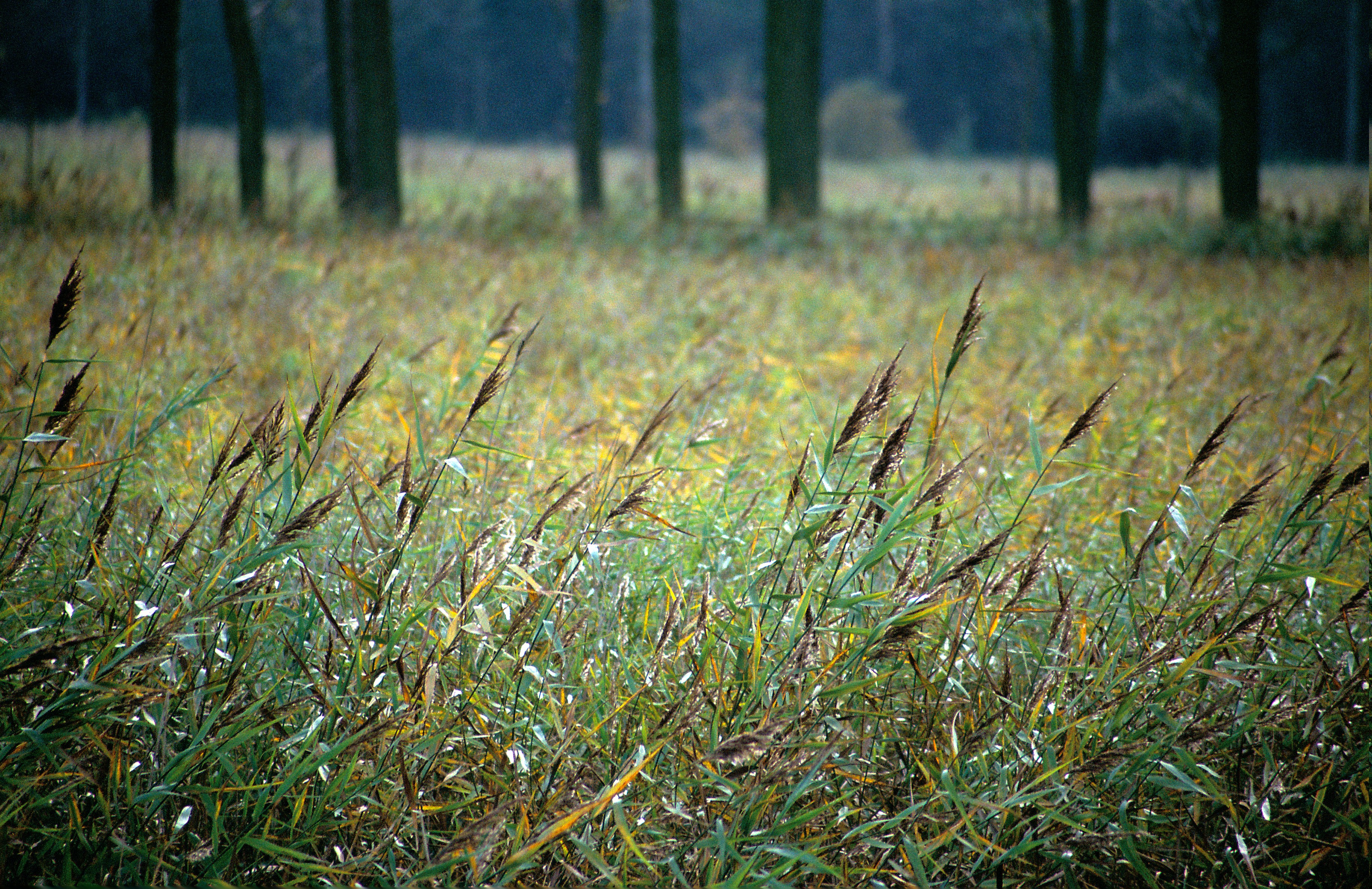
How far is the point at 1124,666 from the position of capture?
5.77 feet

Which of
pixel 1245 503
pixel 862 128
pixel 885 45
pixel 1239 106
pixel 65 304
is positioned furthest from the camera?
pixel 885 45

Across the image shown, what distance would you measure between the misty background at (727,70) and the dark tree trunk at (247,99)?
43 cm

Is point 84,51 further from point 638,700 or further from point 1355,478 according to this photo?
point 1355,478

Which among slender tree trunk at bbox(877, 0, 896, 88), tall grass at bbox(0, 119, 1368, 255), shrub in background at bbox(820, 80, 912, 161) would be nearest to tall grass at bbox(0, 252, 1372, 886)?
tall grass at bbox(0, 119, 1368, 255)

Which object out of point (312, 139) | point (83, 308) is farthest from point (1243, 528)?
point (312, 139)

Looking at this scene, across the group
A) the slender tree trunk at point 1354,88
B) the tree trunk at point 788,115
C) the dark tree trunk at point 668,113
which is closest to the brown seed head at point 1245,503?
the tree trunk at point 788,115

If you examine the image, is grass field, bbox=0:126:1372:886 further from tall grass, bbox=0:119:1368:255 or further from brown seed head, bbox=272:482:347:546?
tall grass, bbox=0:119:1368:255

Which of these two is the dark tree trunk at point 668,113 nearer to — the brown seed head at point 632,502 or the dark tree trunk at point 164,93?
the dark tree trunk at point 164,93

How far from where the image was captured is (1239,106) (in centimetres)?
1073

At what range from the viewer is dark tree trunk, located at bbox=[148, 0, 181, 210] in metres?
7.88

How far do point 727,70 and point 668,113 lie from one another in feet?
100

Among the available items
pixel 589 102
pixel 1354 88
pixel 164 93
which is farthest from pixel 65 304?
pixel 1354 88

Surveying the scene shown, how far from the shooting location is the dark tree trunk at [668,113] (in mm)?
12219

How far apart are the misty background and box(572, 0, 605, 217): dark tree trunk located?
2.84ft
